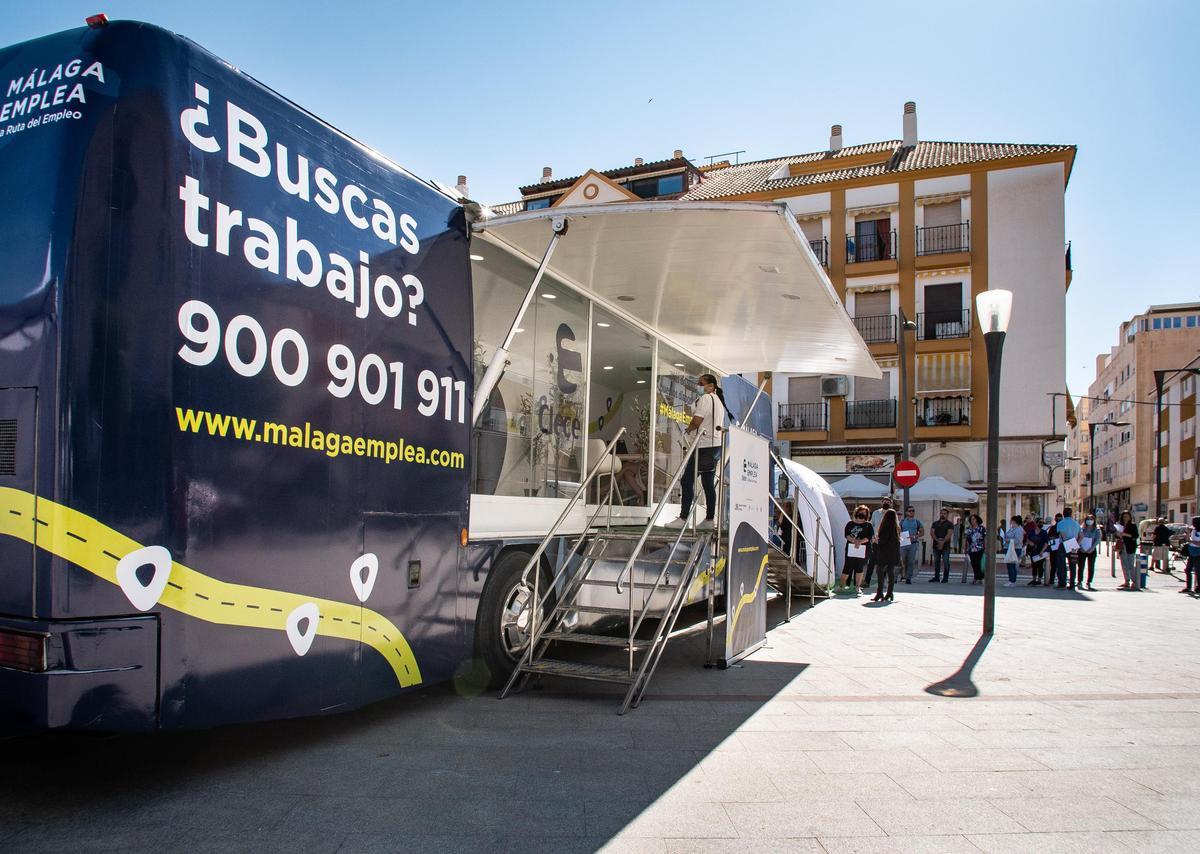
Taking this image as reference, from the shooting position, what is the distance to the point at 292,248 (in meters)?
4.62

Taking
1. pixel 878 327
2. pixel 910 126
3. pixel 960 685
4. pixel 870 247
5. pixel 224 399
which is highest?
pixel 910 126

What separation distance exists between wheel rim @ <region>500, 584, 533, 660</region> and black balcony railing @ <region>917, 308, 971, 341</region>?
97.8 ft

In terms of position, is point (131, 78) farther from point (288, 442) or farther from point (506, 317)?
point (506, 317)

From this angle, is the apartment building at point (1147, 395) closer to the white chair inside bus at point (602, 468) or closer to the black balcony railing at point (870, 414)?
the black balcony railing at point (870, 414)

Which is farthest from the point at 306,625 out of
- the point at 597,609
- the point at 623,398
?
the point at 623,398

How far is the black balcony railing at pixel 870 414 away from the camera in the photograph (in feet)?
109

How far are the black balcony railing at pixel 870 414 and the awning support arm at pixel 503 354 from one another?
28734mm

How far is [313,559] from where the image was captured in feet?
15.2

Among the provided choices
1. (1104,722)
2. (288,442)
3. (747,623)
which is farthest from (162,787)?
(1104,722)

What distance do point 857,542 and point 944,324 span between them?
65.0 feet

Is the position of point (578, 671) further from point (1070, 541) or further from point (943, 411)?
point (943, 411)

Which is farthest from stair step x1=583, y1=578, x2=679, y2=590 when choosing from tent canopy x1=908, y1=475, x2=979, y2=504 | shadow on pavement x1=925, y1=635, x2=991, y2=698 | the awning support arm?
tent canopy x1=908, y1=475, x2=979, y2=504

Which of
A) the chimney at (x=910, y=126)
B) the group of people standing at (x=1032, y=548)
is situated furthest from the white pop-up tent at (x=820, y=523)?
the chimney at (x=910, y=126)

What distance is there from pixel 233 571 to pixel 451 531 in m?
1.76
